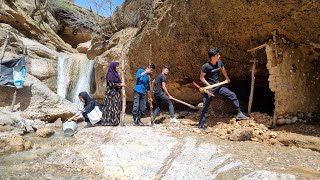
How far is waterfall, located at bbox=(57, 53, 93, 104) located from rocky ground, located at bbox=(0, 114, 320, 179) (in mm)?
7923

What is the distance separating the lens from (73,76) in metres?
13.9

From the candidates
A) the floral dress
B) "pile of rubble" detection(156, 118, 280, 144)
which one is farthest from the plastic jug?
"pile of rubble" detection(156, 118, 280, 144)

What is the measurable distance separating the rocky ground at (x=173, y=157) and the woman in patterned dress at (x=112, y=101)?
2.83 ft

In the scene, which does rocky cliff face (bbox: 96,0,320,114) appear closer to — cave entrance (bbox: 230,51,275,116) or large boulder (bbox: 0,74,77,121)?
cave entrance (bbox: 230,51,275,116)

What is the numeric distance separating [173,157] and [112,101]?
2.67m

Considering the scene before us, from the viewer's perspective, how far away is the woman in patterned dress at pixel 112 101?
6.56m

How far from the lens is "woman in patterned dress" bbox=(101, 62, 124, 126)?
21.5 feet

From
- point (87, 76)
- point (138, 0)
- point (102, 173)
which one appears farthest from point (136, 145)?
point (87, 76)

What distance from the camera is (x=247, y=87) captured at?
8.45 metres

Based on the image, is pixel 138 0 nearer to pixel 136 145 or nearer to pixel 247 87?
pixel 247 87

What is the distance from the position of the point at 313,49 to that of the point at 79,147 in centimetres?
529

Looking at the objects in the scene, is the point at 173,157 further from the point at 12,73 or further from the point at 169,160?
the point at 12,73

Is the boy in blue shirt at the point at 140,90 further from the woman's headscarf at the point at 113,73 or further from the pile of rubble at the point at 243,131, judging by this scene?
the pile of rubble at the point at 243,131

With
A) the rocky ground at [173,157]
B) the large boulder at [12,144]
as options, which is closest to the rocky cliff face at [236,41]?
the rocky ground at [173,157]
